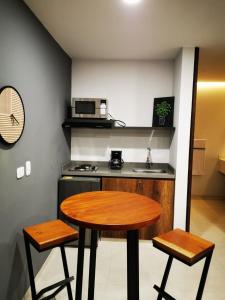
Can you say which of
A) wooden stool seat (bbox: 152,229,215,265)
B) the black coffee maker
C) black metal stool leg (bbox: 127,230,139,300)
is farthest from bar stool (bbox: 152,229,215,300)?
the black coffee maker

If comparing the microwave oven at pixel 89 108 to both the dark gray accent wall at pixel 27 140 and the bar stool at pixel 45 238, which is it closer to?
the dark gray accent wall at pixel 27 140

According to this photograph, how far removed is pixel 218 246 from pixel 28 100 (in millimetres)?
2757

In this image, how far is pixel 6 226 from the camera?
5.30 ft

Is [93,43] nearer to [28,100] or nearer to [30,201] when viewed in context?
[28,100]

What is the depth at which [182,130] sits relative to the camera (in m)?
2.77

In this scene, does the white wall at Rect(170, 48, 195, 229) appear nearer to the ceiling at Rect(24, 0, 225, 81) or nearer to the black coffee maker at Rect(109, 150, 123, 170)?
the ceiling at Rect(24, 0, 225, 81)

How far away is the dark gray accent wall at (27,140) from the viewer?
1.58 m

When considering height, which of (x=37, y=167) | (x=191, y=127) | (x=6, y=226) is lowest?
(x=6, y=226)

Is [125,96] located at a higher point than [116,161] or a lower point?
higher

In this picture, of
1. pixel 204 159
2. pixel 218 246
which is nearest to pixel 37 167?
pixel 218 246

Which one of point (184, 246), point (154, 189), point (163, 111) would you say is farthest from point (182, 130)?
point (184, 246)

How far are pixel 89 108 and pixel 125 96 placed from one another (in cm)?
67

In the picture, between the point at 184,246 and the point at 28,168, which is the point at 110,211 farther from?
the point at 28,168

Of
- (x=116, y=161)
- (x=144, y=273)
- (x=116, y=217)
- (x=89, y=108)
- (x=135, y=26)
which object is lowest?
(x=144, y=273)
